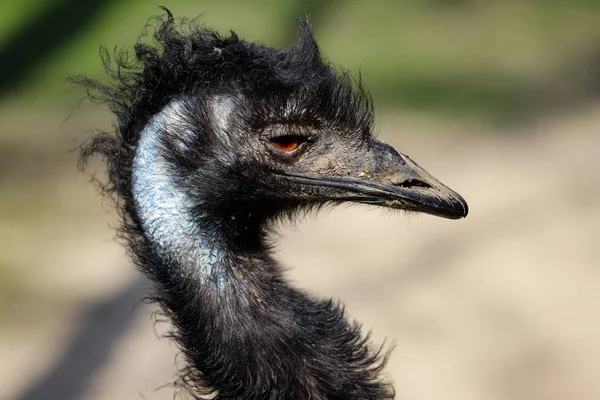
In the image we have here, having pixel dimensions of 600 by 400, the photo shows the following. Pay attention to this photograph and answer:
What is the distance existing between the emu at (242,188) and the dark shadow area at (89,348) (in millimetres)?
1738

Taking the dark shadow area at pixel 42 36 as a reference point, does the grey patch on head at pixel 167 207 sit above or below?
below

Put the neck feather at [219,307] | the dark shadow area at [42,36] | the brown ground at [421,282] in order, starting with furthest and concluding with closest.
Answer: the dark shadow area at [42,36]
the brown ground at [421,282]
the neck feather at [219,307]

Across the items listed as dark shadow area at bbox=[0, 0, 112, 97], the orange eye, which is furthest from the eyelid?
dark shadow area at bbox=[0, 0, 112, 97]

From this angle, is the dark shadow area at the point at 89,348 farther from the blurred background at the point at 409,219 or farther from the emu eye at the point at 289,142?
the emu eye at the point at 289,142

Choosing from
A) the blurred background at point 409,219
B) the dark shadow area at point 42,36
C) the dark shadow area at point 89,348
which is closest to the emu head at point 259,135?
the blurred background at point 409,219

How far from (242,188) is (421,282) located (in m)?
2.51

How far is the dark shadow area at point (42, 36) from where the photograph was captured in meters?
7.37

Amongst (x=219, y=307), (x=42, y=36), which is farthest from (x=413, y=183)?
(x=42, y=36)

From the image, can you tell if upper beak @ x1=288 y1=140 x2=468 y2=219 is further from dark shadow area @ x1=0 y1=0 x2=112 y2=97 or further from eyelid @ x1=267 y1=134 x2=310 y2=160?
dark shadow area @ x1=0 y1=0 x2=112 y2=97

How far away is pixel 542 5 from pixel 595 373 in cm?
452

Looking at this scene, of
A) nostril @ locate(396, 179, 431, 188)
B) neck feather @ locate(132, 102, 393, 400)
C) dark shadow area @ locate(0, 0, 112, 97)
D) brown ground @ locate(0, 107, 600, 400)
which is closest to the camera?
neck feather @ locate(132, 102, 393, 400)

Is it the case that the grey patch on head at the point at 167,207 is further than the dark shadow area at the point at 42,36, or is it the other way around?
the dark shadow area at the point at 42,36

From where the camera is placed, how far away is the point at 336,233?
5477 mm

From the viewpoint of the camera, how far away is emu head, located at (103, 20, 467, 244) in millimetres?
2557
